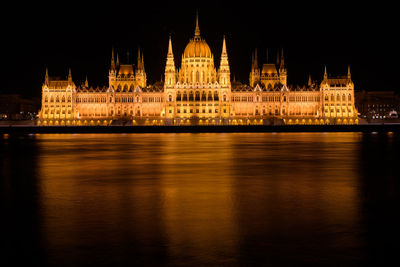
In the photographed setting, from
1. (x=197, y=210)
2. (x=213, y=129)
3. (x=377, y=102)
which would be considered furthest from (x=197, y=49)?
(x=197, y=210)

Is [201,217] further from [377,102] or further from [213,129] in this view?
[377,102]

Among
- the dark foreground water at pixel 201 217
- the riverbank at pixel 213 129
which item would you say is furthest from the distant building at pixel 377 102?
the dark foreground water at pixel 201 217

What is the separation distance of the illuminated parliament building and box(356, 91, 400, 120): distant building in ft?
88.8

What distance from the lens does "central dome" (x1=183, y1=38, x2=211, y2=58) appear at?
13088 cm

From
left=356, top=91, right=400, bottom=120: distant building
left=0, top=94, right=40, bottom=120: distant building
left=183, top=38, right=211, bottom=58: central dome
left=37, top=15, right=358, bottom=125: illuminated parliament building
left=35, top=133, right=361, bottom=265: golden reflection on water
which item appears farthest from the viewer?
left=356, top=91, right=400, bottom=120: distant building

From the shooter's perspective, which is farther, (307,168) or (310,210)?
(307,168)

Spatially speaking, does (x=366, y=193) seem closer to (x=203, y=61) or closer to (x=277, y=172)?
(x=277, y=172)

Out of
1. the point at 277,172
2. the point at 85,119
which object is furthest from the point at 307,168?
the point at 85,119

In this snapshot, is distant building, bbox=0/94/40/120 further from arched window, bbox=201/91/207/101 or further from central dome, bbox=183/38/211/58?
arched window, bbox=201/91/207/101

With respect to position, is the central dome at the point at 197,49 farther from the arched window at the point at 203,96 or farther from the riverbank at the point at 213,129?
the riverbank at the point at 213,129

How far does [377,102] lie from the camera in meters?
155

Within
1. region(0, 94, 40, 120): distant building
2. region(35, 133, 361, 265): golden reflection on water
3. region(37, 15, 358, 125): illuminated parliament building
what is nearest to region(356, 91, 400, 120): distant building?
region(37, 15, 358, 125): illuminated parliament building

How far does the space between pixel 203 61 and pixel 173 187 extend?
115172 millimetres

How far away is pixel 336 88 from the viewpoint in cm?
12619
